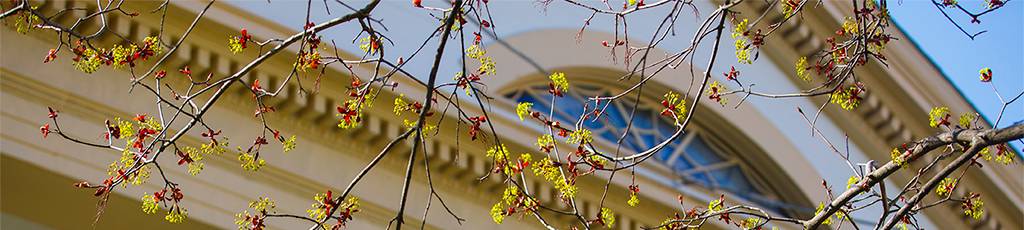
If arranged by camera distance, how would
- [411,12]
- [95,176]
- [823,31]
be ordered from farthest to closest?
[823,31] < [411,12] < [95,176]

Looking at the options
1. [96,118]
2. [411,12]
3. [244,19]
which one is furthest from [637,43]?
[96,118]

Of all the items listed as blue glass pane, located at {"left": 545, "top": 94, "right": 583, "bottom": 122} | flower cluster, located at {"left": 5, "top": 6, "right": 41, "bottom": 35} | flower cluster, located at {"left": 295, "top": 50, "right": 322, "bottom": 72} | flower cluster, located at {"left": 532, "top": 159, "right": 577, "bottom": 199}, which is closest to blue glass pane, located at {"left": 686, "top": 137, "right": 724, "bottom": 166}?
blue glass pane, located at {"left": 545, "top": 94, "right": 583, "bottom": 122}

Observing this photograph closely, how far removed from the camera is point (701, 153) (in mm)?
13359

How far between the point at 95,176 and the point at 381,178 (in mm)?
1944

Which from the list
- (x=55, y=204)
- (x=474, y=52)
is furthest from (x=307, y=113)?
(x=474, y=52)

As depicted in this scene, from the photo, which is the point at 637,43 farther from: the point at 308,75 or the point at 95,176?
the point at 95,176

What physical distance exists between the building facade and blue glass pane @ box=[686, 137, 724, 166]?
13 mm

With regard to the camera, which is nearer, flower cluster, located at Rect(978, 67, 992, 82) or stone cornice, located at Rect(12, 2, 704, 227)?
flower cluster, located at Rect(978, 67, 992, 82)

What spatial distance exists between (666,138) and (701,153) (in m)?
0.52

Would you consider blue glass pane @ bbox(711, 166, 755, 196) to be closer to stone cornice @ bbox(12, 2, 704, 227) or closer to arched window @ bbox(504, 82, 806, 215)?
arched window @ bbox(504, 82, 806, 215)

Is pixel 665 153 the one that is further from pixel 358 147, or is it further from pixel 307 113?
pixel 307 113

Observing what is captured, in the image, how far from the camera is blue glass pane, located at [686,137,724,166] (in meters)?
13.2

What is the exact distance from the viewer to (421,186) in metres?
9.75

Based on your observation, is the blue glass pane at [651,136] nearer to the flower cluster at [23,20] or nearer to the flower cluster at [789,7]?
the flower cluster at [789,7]
